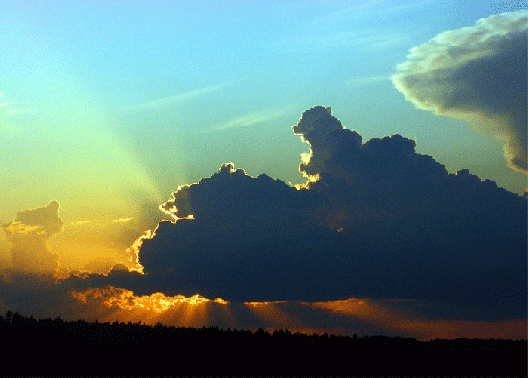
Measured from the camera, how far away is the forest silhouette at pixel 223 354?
388ft

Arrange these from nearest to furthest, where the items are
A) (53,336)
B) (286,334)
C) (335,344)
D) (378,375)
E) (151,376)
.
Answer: (151,376) < (378,375) < (53,336) < (335,344) < (286,334)

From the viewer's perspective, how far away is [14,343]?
5320 inches

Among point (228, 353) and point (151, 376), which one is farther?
point (228, 353)

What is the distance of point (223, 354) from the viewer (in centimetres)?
13712

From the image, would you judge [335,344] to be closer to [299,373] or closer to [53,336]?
[299,373]

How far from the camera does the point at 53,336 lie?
14912 cm

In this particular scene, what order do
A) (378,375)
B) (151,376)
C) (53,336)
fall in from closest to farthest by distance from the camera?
(151,376), (378,375), (53,336)

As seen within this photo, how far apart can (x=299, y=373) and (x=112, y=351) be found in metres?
46.9

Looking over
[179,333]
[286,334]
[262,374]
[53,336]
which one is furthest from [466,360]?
[53,336]

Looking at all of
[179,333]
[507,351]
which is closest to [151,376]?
[179,333]

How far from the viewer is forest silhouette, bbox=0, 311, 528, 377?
118312mm

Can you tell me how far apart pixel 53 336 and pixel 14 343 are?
14818 millimetres

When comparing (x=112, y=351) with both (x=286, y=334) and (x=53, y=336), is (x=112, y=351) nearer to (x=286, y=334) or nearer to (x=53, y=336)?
(x=53, y=336)

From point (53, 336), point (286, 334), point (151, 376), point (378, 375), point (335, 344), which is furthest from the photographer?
point (286, 334)
